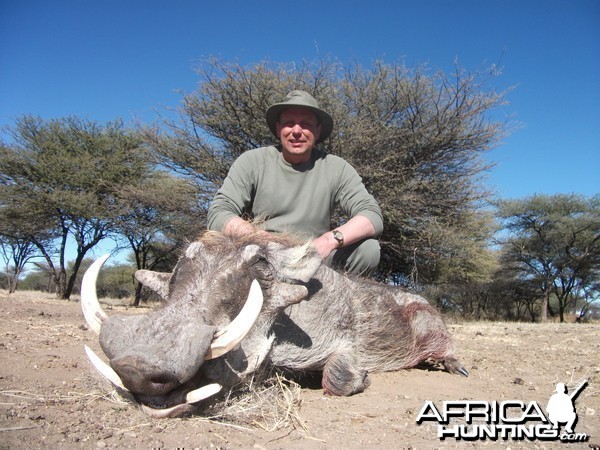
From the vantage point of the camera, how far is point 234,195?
3.46 metres

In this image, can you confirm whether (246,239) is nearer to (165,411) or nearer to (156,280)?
(156,280)

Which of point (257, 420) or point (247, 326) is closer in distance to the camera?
point (247, 326)

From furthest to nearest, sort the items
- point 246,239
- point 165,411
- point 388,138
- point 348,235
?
point 388,138
point 348,235
point 246,239
point 165,411

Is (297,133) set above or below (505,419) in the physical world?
above

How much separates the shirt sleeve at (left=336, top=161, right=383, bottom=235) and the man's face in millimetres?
358

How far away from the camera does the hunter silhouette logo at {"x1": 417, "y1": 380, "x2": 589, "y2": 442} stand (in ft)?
6.35

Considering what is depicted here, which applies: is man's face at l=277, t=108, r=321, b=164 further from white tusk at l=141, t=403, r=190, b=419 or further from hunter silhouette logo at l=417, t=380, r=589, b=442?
white tusk at l=141, t=403, r=190, b=419

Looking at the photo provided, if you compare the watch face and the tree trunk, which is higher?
the watch face

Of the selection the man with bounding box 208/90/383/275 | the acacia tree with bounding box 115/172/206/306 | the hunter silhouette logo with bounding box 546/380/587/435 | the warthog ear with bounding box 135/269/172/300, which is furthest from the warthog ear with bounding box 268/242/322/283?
the acacia tree with bounding box 115/172/206/306

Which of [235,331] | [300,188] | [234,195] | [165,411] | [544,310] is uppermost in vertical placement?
[300,188]

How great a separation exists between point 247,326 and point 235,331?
0.05 m

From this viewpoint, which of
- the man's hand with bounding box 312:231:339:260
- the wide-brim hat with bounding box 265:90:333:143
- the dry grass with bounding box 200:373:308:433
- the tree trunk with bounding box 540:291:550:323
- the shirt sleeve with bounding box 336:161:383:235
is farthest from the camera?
the tree trunk with bounding box 540:291:550:323

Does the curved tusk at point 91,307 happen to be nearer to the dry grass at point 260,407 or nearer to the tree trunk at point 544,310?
the dry grass at point 260,407

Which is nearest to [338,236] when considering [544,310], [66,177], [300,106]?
[300,106]
